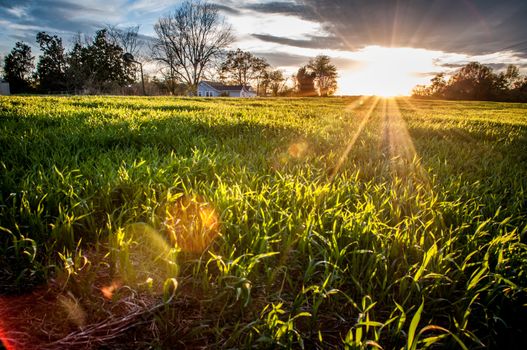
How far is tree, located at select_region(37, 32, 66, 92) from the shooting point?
56250mm

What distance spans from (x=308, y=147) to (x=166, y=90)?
71818 mm

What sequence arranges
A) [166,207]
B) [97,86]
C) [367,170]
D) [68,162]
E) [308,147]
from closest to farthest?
1. [166,207]
2. [68,162]
3. [367,170]
4. [308,147]
5. [97,86]

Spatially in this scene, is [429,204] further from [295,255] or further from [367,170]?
[295,255]

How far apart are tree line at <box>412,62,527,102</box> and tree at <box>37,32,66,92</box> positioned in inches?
2873

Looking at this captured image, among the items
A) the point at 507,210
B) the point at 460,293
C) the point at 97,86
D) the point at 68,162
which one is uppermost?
the point at 97,86

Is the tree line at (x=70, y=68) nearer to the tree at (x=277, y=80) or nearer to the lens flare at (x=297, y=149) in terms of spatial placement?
the tree at (x=277, y=80)

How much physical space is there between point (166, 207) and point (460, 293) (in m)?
1.55

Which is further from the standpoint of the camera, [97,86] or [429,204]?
[97,86]

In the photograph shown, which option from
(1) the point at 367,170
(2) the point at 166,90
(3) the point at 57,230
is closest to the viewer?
(3) the point at 57,230

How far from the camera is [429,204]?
207 centimetres

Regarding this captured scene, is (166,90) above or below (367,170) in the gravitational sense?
above

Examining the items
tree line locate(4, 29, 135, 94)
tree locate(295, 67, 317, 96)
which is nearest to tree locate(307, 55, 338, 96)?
tree locate(295, 67, 317, 96)

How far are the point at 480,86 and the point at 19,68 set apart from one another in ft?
302

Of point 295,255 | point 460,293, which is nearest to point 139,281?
point 295,255
